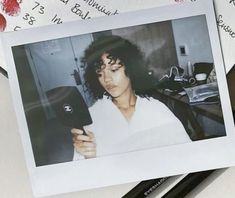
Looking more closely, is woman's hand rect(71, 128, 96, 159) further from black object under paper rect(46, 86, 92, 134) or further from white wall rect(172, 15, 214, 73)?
white wall rect(172, 15, 214, 73)

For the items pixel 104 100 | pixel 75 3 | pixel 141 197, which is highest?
pixel 75 3

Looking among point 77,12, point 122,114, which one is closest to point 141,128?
point 122,114

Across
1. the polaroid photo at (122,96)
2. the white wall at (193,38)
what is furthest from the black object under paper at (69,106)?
the white wall at (193,38)

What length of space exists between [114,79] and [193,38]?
0.09 metres

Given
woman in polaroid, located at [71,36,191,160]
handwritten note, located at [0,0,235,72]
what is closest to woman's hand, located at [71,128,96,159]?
woman in polaroid, located at [71,36,191,160]

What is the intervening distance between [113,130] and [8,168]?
118mm

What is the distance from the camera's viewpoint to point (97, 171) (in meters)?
0.46

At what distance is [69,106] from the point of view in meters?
0.46

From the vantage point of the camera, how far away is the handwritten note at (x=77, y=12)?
0.46 meters

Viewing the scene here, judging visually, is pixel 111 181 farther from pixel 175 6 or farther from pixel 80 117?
pixel 175 6

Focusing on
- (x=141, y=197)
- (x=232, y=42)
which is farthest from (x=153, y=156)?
(x=232, y=42)

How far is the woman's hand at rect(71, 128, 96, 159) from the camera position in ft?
1.51

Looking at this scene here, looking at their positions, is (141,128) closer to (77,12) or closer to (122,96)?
(122,96)

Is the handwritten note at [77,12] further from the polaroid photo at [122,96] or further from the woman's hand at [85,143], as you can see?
the woman's hand at [85,143]
